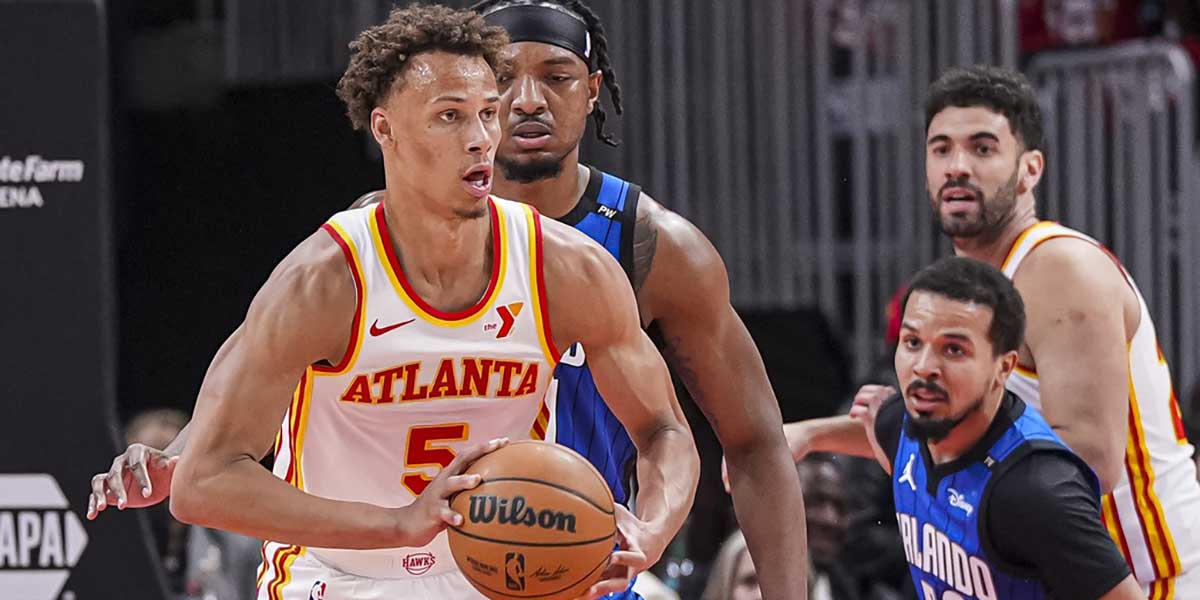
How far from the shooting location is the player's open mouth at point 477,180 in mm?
3754

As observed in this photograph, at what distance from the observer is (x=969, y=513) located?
4469 millimetres

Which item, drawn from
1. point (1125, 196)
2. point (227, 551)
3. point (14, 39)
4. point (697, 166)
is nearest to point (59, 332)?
point (14, 39)

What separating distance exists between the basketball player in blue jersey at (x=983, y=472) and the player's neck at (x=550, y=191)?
37.8 inches

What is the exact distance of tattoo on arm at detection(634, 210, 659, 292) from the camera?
181 inches

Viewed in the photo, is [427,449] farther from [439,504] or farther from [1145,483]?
[1145,483]

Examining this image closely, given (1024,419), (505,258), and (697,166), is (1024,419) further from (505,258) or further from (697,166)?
(697,166)

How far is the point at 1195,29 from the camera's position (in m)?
10.4

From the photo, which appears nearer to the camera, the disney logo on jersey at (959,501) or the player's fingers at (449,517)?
the player's fingers at (449,517)

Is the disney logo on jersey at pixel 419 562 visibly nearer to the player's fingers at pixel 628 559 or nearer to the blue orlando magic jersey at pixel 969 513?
the player's fingers at pixel 628 559

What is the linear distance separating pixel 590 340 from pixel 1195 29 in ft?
24.9

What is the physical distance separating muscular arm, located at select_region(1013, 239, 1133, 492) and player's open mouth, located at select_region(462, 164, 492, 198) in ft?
5.75

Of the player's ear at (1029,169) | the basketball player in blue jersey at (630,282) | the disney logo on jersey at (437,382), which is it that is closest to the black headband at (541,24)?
the basketball player in blue jersey at (630,282)

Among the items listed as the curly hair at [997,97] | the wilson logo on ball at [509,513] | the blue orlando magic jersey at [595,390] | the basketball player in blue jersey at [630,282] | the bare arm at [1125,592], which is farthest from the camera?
the curly hair at [997,97]

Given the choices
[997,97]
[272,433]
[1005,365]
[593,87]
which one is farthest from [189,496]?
[997,97]
